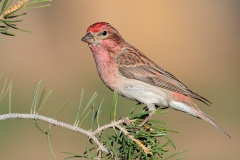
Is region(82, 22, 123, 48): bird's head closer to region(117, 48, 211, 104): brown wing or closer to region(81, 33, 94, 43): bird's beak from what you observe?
region(81, 33, 94, 43): bird's beak

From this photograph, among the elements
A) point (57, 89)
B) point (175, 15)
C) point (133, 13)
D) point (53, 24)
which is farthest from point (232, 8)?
point (57, 89)

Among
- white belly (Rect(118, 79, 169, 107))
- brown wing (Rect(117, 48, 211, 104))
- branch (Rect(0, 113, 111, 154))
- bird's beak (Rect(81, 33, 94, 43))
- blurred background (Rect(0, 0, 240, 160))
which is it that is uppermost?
blurred background (Rect(0, 0, 240, 160))

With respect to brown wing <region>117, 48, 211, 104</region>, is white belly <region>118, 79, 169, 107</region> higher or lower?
lower

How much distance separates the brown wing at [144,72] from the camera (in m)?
7.03

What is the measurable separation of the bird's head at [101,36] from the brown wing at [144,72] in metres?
0.18

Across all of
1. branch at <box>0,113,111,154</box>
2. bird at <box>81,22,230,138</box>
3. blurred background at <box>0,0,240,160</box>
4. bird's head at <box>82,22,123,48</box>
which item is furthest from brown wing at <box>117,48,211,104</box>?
blurred background at <box>0,0,240,160</box>

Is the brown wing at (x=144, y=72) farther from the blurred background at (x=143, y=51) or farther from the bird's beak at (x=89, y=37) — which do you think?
the blurred background at (x=143, y=51)

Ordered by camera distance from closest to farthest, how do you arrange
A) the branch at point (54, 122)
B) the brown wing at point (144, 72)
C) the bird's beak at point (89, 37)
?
the branch at point (54, 122) → the bird's beak at point (89, 37) → the brown wing at point (144, 72)

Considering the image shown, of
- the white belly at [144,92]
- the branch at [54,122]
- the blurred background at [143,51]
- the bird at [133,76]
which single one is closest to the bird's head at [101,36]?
the bird at [133,76]

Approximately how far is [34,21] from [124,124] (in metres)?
16.7

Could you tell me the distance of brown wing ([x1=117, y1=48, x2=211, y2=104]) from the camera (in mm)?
7027

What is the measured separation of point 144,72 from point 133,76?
306 millimetres

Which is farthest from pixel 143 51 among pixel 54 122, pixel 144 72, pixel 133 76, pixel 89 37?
pixel 54 122

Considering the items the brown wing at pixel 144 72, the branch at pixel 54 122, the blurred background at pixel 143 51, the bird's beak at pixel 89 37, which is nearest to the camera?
the branch at pixel 54 122
